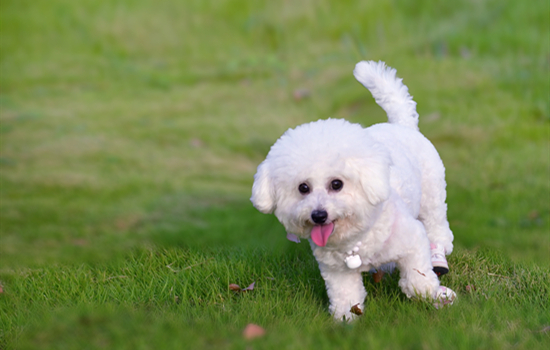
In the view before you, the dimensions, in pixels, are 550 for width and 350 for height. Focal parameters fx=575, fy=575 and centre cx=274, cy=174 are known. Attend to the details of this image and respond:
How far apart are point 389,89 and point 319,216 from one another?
1829 mm

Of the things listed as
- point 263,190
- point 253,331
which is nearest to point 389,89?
point 263,190

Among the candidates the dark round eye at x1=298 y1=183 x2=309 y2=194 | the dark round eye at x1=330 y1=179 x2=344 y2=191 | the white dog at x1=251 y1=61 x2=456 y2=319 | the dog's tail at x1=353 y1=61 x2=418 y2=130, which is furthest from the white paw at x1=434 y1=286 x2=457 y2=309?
the dog's tail at x1=353 y1=61 x2=418 y2=130

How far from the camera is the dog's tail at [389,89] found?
445 cm

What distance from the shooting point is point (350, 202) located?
10.2 feet

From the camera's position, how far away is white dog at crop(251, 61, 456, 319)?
308 centimetres

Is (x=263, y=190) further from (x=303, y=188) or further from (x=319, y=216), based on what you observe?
(x=319, y=216)

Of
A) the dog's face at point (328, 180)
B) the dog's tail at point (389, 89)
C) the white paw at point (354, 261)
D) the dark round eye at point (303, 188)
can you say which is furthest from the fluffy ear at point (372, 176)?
the dog's tail at point (389, 89)

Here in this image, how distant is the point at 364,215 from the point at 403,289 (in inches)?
27.8

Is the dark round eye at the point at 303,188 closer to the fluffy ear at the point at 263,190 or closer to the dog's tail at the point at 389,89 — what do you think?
the fluffy ear at the point at 263,190

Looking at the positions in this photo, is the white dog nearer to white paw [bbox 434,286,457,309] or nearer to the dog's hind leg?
white paw [bbox 434,286,457,309]

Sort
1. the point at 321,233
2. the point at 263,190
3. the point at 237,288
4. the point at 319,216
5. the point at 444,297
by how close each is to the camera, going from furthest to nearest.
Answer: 1. the point at 237,288
2. the point at 444,297
3. the point at 263,190
4. the point at 321,233
5. the point at 319,216

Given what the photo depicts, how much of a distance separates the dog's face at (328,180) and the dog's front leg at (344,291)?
41 cm

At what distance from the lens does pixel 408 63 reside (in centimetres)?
868

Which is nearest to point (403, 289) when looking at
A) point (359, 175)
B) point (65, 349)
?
point (359, 175)
